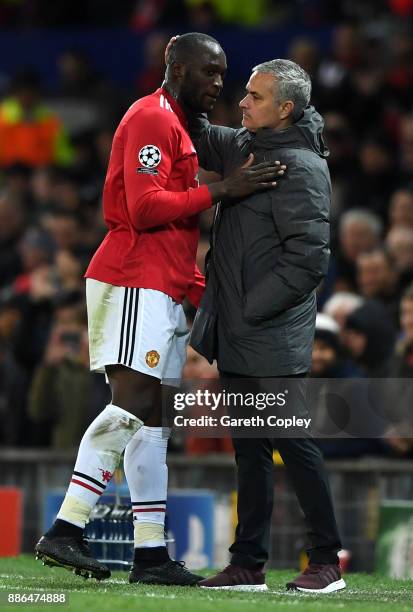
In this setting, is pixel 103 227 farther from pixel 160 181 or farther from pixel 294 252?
pixel 294 252

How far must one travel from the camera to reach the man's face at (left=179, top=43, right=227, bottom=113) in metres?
6.60

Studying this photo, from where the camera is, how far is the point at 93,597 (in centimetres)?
590

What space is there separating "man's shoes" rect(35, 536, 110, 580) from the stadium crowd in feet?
10.0

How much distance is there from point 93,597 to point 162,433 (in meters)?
0.96

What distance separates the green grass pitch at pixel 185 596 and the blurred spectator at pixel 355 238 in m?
4.27

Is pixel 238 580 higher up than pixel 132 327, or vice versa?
pixel 132 327

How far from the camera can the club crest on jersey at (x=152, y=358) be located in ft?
21.2

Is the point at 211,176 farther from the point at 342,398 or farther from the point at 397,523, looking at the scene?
the point at 397,523

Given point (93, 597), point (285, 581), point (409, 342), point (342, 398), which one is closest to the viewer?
point (93, 597)

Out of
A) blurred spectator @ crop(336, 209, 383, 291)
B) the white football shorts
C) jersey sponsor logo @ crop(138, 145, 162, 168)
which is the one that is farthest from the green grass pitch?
blurred spectator @ crop(336, 209, 383, 291)

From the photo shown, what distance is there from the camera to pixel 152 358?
647 centimetres

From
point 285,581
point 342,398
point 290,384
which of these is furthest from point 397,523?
point 290,384

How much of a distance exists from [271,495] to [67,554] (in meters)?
0.90

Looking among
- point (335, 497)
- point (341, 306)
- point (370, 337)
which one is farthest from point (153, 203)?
point (341, 306)
